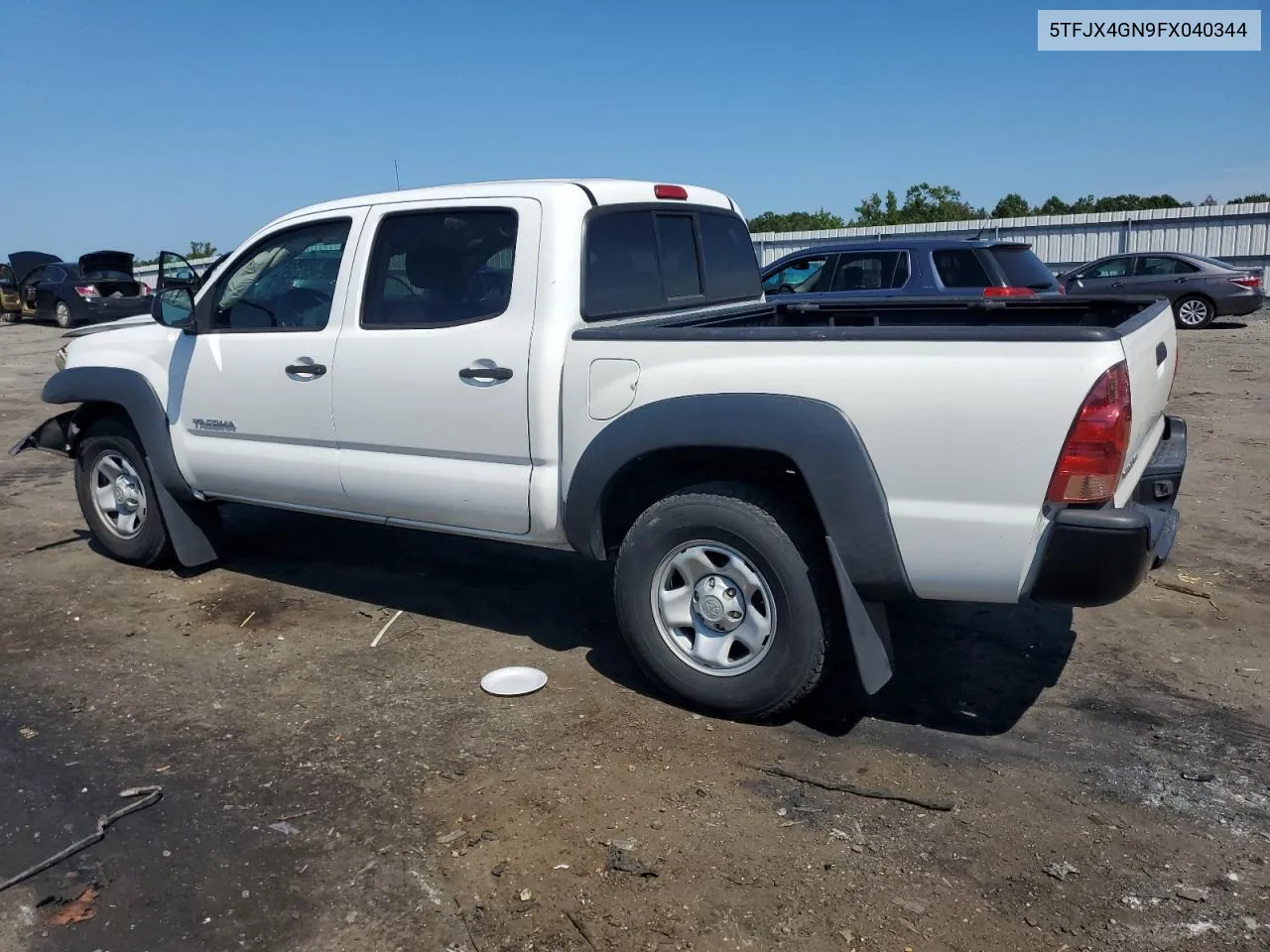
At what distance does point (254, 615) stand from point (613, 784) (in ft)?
8.28

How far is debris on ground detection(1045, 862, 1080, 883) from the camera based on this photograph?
305 centimetres

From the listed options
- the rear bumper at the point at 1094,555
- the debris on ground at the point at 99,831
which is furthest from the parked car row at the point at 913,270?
the debris on ground at the point at 99,831

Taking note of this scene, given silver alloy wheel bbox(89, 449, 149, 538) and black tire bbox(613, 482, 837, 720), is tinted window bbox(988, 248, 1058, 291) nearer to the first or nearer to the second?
black tire bbox(613, 482, 837, 720)

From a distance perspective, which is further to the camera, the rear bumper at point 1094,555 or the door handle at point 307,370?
the door handle at point 307,370

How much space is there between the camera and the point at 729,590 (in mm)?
3916

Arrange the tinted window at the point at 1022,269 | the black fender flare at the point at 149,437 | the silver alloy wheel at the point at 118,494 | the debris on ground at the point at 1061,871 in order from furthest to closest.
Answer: the tinted window at the point at 1022,269 → the silver alloy wheel at the point at 118,494 → the black fender flare at the point at 149,437 → the debris on ground at the point at 1061,871

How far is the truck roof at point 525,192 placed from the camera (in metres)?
4.37

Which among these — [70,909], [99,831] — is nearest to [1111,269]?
[99,831]

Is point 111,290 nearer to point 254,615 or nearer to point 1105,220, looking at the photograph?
point 254,615

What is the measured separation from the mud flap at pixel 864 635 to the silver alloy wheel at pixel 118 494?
4006mm

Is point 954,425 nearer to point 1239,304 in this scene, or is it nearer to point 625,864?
point 625,864

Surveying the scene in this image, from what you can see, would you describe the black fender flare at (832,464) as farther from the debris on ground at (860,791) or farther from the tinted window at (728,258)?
the tinted window at (728,258)

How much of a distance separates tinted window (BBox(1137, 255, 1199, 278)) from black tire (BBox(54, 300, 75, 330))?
2122cm

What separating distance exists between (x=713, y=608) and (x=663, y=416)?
2.41 feet
